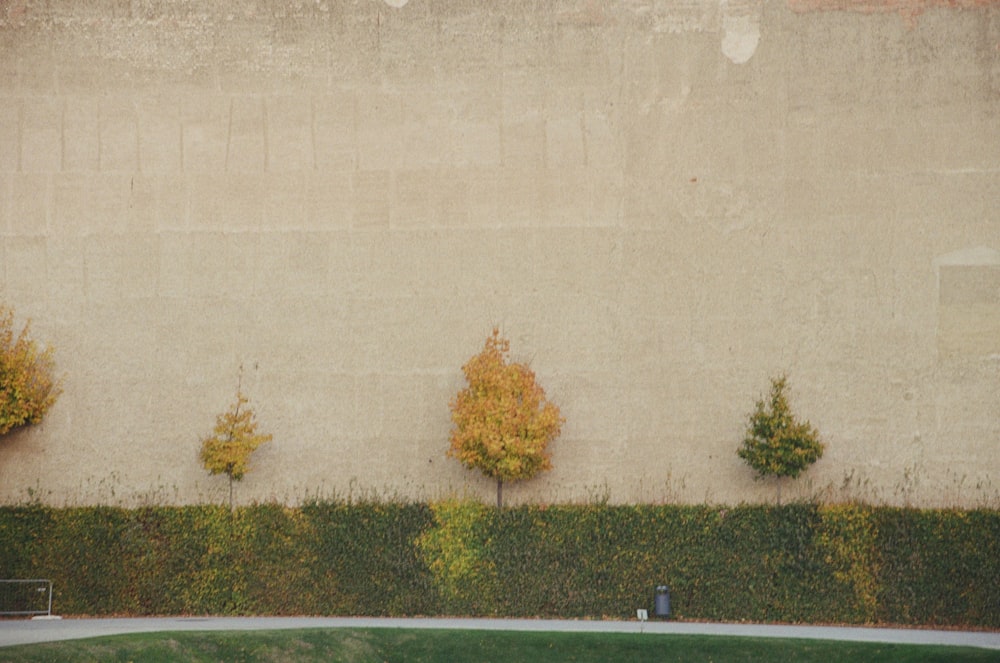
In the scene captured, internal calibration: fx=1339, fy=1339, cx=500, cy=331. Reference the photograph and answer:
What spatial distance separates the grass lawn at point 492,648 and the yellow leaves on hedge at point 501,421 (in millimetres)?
4614

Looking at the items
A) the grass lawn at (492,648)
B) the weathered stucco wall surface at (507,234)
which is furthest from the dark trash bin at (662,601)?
the weathered stucco wall surface at (507,234)

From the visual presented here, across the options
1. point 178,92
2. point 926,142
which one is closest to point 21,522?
point 178,92

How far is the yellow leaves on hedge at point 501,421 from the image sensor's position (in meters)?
26.7

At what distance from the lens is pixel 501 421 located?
2669cm

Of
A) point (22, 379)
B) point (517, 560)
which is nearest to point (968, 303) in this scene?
point (517, 560)

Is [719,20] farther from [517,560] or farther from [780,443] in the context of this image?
[517,560]

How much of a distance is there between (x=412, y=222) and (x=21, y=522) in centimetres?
995

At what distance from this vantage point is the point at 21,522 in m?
26.6

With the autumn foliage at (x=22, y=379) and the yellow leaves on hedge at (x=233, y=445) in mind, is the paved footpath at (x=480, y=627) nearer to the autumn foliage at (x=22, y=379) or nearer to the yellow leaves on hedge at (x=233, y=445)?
the yellow leaves on hedge at (x=233, y=445)

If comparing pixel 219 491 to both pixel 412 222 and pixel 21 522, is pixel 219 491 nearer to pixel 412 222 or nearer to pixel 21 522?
pixel 21 522

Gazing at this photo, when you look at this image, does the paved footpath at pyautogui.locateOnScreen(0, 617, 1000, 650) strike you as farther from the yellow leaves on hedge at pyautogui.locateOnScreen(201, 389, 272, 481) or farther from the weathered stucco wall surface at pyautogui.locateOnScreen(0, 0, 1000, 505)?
the weathered stucco wall surface at pyautogui.locateOnScreen(0, 0, 1000, 505)

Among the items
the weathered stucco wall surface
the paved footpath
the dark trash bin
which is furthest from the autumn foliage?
the dark trash bin

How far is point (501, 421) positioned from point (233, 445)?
18.4 ft

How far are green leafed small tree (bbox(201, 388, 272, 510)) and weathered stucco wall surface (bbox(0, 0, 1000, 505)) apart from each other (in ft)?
1.56
